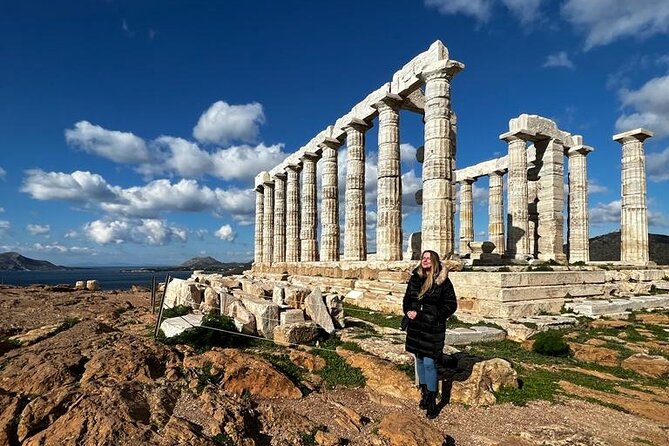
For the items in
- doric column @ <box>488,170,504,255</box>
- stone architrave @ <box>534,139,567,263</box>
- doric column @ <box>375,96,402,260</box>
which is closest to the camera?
doric column @ <box>375,96,402,260</box>

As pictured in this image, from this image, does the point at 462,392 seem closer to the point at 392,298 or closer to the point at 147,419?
the point at 147,419

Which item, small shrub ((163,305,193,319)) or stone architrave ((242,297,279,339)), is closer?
stone architrave ((242,297,279,339))

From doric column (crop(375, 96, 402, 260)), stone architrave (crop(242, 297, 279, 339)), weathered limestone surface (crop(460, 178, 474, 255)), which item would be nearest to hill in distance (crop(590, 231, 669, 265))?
weathered limestone surface (crop(460, 178, 474, 255))

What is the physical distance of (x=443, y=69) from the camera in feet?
54.4

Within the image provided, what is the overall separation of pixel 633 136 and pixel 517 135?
7493mm

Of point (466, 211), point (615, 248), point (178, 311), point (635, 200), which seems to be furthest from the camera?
point (615, 248)

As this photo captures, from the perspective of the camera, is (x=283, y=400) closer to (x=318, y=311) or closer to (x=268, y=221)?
(x=318, y=311)

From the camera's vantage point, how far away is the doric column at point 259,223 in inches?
1519

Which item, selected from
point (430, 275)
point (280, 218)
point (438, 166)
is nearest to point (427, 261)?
point (430, 275)

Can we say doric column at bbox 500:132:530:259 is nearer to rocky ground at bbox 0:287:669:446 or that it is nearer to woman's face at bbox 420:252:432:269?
rocky ground at bbox 0:287:669:446

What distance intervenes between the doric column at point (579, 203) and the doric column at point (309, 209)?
1683 cm

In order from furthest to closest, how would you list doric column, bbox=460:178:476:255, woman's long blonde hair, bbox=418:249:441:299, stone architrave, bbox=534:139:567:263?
doric column, bbox=460:178:476:255 → stone architrave, bbox=534:139:567:263 → woman's long blonde hair, bbox=418:249:441:299

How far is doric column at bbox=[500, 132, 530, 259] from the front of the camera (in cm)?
2361

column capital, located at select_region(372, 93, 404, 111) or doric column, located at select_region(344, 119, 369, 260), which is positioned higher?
column capital, located at select_region(372, 93, 404, 111)
